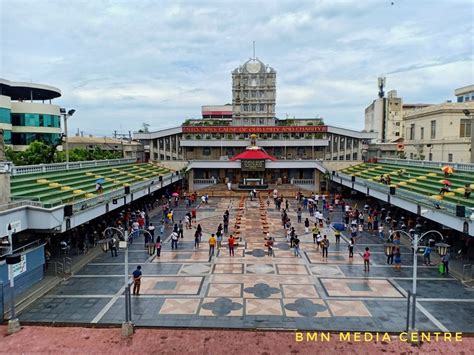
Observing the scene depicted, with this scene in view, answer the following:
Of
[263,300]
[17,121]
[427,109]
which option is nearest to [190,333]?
[263,300]

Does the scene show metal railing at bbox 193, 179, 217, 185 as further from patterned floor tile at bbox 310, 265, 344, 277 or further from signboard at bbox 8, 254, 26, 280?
signboard at bbox 8, 254, 26, 280

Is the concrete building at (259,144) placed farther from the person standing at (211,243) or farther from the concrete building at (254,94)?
the person standing at (211,243)

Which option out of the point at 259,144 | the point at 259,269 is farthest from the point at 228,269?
the point at 259,144

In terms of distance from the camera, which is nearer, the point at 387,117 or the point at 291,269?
the point at 291,269

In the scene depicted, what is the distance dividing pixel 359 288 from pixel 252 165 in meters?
39.1

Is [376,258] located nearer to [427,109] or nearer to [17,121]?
[427,109]

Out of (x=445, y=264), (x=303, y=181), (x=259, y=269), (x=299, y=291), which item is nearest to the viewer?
(x=299, y=291)

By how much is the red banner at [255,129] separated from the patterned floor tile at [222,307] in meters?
47.6

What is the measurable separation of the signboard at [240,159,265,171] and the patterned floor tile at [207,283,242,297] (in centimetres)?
3858

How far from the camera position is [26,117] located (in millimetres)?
55188

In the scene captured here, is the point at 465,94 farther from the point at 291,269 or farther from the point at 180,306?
the point at 180,306

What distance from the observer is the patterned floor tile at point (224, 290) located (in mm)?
18141

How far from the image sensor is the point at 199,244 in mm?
27672

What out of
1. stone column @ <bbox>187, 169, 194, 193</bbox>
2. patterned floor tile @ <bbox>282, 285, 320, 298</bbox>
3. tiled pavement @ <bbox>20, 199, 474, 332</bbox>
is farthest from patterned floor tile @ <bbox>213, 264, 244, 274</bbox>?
stone column @ <bbox>187, 169, 194, 193</bbox>
